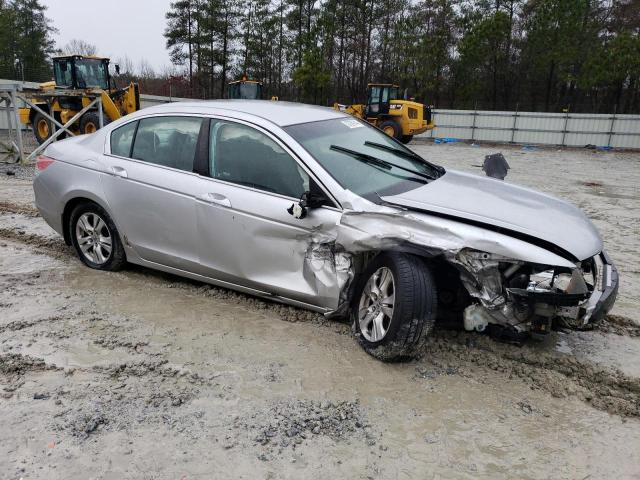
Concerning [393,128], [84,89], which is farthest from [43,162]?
[393,128]

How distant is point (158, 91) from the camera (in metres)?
41.5

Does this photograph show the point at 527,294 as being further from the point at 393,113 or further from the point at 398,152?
the point at 393,113

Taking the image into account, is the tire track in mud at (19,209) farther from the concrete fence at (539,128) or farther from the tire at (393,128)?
→ the concrete fence at (539,128)

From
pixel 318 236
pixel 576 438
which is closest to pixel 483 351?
pixel 576 438

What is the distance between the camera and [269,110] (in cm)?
427

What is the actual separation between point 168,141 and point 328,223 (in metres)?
1.74

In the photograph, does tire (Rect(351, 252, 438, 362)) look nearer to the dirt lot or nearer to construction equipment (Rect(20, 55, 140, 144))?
the dirt lot

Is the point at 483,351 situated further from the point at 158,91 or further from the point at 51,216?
the point at 158,91

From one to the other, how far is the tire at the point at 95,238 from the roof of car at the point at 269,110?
1069 millimetres

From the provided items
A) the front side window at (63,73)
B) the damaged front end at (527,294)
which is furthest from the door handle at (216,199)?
the front side window at (63,73)

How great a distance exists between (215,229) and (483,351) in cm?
213

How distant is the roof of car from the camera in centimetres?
411

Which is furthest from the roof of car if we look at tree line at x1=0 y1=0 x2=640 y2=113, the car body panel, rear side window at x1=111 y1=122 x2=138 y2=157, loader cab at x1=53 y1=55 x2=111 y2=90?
tree line at x1=0 y1=0 x2=640 y2=113

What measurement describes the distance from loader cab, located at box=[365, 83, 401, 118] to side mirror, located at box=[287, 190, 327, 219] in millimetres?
20059
